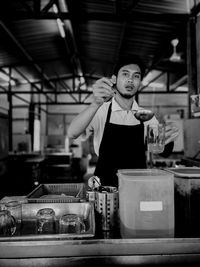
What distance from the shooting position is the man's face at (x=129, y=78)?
2.13 m

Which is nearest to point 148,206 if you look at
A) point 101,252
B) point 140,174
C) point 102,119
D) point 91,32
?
point 140,174

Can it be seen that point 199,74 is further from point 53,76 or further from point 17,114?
point 17,114

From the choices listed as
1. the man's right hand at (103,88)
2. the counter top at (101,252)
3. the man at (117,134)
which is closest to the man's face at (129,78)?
the man at (117,134)

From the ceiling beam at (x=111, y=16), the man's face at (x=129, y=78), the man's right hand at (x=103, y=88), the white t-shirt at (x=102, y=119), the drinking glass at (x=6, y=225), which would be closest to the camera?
the drinking glass at (x=6, y=225)

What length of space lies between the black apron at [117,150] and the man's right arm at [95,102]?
0.42 metres

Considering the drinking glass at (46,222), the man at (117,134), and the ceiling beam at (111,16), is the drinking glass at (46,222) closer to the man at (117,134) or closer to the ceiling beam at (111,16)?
the man at (117,134)

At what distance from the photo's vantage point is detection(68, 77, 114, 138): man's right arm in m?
1.54

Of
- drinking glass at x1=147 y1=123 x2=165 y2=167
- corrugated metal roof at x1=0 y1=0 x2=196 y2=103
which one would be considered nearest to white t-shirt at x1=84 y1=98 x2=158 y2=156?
drinking glass at x1=147 y1=123 x2=165 y2=167

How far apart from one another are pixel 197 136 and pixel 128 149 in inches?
42.9

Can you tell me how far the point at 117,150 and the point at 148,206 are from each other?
1.18 m

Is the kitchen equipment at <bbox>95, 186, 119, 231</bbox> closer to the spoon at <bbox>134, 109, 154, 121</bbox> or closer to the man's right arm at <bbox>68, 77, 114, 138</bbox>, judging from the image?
the man's right arm at <bbox>68, 77, 114, 138</bbox>

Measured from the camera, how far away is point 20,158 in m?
7.55

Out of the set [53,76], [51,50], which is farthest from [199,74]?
[53,76]

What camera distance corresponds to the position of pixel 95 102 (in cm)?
169
